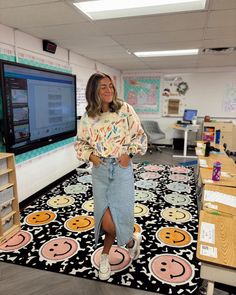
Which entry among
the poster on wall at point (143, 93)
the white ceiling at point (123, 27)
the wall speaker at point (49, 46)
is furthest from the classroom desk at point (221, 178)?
the poster on wall at point (143, 93)

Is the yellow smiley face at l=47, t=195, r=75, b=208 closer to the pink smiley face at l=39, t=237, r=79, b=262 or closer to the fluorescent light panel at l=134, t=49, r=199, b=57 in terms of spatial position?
the pink smiley face at l=39, t=237, r=79, b=262

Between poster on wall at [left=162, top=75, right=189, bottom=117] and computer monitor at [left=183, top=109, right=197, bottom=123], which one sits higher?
poster on wall at [left=162, top=75, right=189, bottom=117]

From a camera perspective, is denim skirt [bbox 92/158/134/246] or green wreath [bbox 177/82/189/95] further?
green wreath [bbox 177/82/189/95]

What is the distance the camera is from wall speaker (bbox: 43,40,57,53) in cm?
337

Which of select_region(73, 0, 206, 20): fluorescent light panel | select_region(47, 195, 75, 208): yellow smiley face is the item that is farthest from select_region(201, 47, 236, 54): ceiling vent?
select_region(47, 195, 75, 208): yellow smiley face

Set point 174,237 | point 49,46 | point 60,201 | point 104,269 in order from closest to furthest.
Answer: point 104,269, point 174,237, point 60,201, point 49,46

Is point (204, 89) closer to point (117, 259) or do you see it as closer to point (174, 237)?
point (174, 237)

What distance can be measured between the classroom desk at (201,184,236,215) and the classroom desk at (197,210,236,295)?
0.16 m

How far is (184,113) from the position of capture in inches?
258

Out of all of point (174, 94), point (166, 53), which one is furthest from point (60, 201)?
point (174, 94)

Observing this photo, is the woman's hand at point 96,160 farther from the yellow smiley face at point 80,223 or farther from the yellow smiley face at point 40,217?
the yellow smiley face at point 40,217

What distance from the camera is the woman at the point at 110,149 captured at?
5.63 ft

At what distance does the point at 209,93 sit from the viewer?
21.9 feet

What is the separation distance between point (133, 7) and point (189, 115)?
470 centimetres
